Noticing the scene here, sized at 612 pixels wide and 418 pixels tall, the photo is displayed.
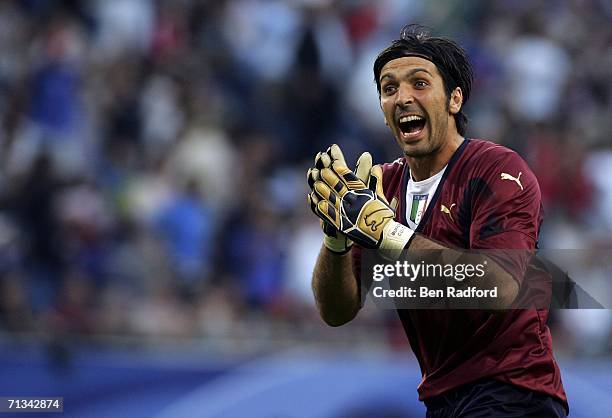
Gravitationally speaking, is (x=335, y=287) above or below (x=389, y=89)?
below

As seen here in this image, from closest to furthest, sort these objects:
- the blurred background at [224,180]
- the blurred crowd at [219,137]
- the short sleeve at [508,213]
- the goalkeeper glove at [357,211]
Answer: the short sleeve at [508,213] < the goalkeeper glove at [357,211] < the blurred background at [224,180] < the blurred crowd at [219,137]

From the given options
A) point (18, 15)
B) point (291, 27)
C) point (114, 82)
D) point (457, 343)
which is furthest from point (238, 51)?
A: point (457, 343)

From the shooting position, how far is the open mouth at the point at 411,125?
4.43m

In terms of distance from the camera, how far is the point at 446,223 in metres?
4.33

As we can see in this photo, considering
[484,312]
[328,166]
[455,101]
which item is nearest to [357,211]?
[328,166]

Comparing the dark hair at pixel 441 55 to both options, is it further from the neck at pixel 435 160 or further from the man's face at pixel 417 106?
the neck at pixel 435 160

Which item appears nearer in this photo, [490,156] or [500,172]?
[500,172]

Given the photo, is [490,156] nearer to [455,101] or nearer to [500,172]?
[500,172]

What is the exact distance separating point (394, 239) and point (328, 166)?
46 centimetres

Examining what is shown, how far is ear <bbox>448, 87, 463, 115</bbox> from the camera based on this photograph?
4535mm

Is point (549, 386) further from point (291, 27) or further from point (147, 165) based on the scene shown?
point (291, 27)

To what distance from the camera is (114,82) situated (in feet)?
35.7

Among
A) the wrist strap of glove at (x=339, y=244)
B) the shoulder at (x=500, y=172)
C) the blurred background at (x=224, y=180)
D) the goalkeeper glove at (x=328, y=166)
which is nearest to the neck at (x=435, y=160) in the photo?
the shoulder at (x=500, y=172)

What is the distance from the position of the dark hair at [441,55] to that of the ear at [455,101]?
0.06 feet
